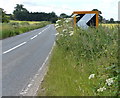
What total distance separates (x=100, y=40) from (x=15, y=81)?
3.12 metres

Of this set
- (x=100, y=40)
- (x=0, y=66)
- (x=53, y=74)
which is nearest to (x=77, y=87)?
(x=53, y=74)

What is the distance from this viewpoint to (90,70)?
6840 millimetres

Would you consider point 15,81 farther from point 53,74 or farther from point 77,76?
point 77,76

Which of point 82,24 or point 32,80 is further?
point 82,24

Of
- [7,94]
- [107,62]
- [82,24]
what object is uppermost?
[82,24]

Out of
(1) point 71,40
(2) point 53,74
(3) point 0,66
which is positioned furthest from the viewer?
(1) point 71,40

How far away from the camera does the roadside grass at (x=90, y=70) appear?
5098mm

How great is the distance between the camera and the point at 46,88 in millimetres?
6238

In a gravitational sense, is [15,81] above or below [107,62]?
below

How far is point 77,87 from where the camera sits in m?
5.65

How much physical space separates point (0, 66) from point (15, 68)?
0.83 m

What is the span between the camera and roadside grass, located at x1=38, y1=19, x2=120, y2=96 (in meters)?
5.10

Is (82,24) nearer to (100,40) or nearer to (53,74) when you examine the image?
(100,40)

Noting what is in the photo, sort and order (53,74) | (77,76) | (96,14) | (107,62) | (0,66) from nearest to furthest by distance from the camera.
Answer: (107,62), (77,76), (53,74), (96,14), (0,66)
